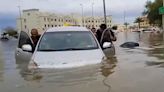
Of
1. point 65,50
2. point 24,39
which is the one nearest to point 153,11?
point 24,39

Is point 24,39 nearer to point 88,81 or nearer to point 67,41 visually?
point 67,41

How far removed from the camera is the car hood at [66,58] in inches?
341

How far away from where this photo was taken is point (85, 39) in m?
10.3

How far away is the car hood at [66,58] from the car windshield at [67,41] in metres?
0.40

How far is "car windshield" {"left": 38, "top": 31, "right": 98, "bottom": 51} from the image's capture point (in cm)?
972

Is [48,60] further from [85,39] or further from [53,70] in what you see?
[85,39]

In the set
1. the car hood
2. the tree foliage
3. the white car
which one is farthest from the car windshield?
the tree foliage

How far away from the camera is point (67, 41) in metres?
10.1

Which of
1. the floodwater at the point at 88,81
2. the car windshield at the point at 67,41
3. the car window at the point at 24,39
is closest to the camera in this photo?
the floodwater at the point at 88,81

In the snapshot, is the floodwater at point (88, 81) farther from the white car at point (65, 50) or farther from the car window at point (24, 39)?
the car window at point (24, 39)

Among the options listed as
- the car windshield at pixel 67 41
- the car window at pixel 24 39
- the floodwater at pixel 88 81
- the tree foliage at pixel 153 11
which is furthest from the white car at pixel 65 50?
the tree foliage at pixel 153 11

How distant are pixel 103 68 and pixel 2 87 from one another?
2.22m

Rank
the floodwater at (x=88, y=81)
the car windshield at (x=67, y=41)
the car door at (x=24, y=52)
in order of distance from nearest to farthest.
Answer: the floodwater at (x=88, y=81)
the car windshield at (x=67, y=41)
the car door at (x=24, y=52)

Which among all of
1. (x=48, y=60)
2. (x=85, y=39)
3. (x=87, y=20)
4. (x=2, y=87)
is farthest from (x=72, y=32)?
(x=87, y=20)
